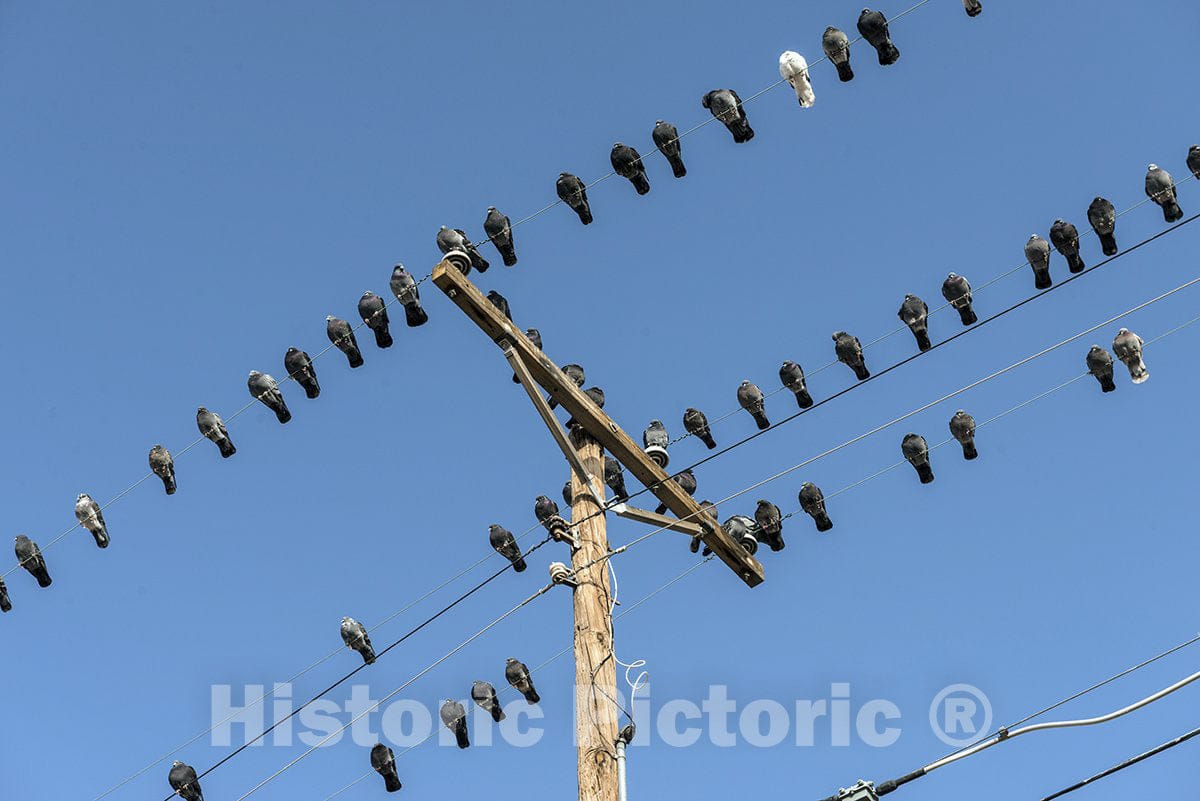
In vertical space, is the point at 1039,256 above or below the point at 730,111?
below

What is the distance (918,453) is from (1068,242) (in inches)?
82.6

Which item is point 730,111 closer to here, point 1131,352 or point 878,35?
point 878,35

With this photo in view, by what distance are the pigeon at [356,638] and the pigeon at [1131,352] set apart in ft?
21.1

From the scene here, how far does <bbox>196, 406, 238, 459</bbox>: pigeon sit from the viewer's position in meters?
15.2

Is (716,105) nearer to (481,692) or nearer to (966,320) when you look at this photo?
(966,320)

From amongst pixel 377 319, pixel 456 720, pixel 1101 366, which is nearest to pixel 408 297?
pixel 377 319

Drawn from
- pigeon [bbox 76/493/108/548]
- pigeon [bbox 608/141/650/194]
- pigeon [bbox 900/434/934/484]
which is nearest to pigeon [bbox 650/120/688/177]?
pigeon [bbox 608/141/650/194]

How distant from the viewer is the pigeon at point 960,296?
13.5 meters

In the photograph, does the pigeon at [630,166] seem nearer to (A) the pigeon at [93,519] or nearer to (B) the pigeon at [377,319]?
(B) the pigeon at [377,319]

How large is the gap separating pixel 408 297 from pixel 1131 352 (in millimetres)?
5773

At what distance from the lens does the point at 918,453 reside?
564 inches

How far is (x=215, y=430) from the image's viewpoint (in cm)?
1526

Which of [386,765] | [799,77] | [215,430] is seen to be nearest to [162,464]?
[215,430]

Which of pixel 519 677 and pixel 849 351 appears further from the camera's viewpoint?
pixel 849 351
